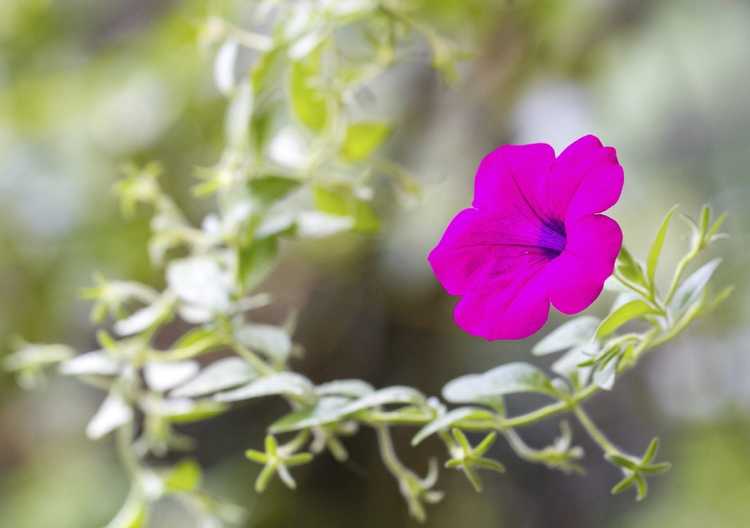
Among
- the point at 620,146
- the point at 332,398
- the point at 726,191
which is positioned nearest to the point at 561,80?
the point at 620,146

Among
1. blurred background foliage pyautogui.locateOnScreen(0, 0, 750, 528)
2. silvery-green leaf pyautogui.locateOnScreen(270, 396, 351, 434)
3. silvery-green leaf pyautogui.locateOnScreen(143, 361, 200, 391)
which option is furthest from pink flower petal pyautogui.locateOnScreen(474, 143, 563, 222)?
blurred background foliage pyautogui.locateOnScreen(0, 0, 750, 528)

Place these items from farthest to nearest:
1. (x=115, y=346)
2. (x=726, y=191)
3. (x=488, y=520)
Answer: (x=488, y=520)
(x=726, y=191)
(x=115, y=346)

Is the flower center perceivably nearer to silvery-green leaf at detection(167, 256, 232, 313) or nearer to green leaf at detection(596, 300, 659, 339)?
green leaf at detection(596, 300, 659, 339)

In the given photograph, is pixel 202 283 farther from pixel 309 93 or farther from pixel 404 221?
pixel 404 221

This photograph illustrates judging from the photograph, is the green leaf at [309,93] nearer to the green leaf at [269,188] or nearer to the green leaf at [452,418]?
the green leaf at [269,188]

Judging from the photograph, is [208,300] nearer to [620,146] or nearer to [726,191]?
[726,191]

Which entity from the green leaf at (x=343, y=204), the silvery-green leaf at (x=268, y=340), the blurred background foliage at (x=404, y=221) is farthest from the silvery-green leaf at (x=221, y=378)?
the blurred background foliage at (x=404, y=221)
